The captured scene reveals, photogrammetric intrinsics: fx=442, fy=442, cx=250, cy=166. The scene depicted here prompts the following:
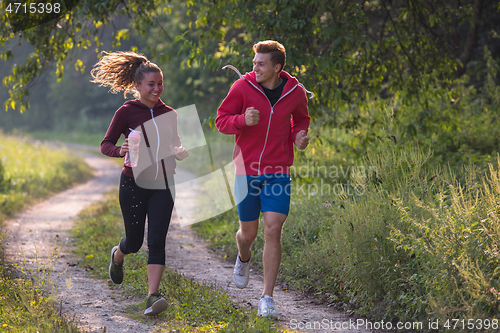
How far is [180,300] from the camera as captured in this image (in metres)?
4.14

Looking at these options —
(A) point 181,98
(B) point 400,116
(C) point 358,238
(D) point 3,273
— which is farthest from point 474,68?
(A) point 181,98

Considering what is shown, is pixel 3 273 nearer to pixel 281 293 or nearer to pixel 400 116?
pixel 281 293

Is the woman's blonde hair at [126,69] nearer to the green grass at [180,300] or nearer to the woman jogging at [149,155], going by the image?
the woman jogging at [149,155]

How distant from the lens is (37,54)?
6.88 meters

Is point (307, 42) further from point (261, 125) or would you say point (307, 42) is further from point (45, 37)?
point (45, 37)

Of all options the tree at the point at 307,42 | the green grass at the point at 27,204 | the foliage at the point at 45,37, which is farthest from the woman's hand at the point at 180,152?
the foliage at the point at 45,37

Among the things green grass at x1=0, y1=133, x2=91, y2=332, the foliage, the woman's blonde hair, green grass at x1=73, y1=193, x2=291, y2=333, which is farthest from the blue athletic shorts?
the foliage

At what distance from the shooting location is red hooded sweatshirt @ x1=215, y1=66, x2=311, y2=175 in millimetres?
3945

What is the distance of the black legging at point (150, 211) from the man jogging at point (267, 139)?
684 mm

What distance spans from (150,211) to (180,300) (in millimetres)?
904

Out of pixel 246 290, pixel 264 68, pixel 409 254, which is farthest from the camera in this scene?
pixel 246 290

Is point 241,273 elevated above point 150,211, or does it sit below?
below

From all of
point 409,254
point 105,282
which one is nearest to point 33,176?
point 105,282

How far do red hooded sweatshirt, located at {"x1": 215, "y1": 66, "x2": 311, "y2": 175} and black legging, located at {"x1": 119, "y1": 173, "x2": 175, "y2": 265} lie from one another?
2.47 ft
